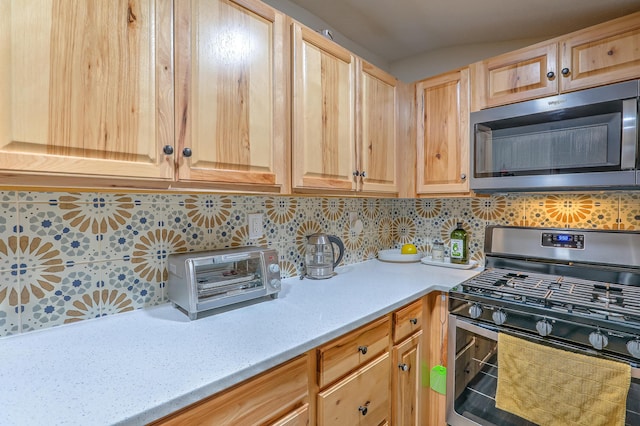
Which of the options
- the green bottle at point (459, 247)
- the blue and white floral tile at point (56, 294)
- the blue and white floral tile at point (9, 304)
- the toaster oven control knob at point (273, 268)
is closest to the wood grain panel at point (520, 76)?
the green bottle at point (459, 247)

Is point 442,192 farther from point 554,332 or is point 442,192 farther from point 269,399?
point 269,399

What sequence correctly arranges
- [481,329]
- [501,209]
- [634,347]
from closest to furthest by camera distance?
[634,347]
[481,329]
[501,209]

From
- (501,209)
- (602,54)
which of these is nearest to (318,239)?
(501,209)

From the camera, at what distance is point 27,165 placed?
0.71m

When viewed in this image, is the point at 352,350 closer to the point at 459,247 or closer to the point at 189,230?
the point at 189,230

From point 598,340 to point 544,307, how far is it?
18cm

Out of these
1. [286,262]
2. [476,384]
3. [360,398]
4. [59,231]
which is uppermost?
[59,231]

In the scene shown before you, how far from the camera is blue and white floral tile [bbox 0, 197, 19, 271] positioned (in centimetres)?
91

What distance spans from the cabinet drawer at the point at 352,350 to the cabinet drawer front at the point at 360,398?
0.04m

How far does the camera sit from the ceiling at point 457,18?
152 centimetres

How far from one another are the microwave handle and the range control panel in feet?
1.61

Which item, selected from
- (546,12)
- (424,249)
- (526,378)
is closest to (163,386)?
(526,378)

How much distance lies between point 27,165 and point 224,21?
74 cm

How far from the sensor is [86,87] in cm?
79
